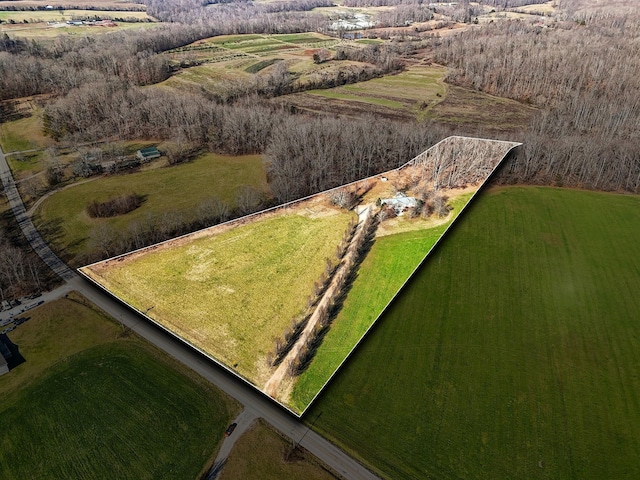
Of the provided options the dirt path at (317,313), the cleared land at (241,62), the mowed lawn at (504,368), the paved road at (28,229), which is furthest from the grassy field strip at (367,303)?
the cleared land at (241,62)

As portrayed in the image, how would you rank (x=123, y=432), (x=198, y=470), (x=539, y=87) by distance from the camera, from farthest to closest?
(x=539, y=87) < (x=123, y=432) < (x=198, y=470)

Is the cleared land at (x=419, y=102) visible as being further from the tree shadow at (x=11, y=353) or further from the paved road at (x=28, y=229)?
the tree shadow at (x=11, y=353)

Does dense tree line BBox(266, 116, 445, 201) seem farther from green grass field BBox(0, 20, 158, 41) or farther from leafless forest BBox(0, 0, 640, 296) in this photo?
green grass field BBox(0, 20, 158, 41)

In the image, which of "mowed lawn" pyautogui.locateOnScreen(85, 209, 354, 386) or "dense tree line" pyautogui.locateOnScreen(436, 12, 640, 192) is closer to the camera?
"mowed lawn" pyautogui.locateOnScreen(85, 209, 354, 386)

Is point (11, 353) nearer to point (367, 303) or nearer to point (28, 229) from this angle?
point (28, 229)

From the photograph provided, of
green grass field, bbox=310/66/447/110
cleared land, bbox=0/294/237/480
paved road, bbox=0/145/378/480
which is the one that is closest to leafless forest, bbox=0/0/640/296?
green grass field, bbox=310/66/447/110

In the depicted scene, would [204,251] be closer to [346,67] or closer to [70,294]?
[70,294]

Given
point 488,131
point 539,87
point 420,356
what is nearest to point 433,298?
point 420,356
